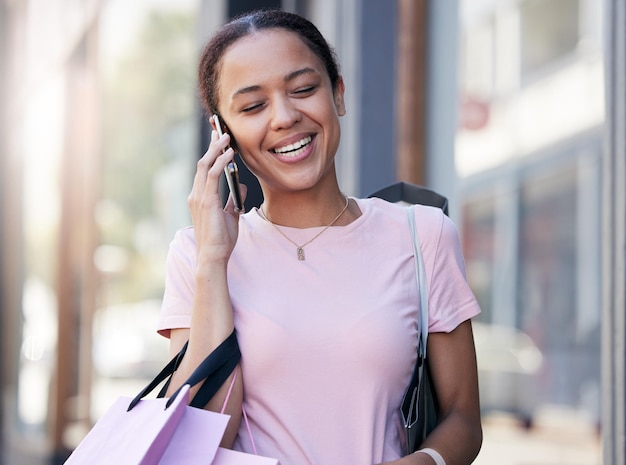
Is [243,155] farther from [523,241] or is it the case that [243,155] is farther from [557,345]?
[523,241]

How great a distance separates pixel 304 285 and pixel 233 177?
0.87 feet

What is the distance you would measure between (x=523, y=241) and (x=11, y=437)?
6032mm

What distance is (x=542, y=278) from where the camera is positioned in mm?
11391

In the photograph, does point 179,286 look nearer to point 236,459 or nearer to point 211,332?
point 211,332

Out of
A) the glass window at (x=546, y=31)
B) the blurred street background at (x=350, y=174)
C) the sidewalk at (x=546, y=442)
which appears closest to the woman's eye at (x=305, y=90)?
the blurred street background at (x=350, y=174)

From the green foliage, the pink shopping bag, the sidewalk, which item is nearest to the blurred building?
the sidewalk

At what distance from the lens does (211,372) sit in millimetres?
1919

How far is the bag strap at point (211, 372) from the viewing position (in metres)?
1.90

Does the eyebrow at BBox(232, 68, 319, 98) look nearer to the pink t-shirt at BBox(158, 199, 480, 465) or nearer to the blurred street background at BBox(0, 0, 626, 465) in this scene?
the pink t-shirt at BBox(158, 199, 480, 465)

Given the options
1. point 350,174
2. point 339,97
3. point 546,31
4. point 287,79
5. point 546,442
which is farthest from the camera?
point 546,31

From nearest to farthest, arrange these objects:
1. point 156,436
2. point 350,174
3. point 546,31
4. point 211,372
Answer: point 156,436, point 211,372, point 350,174, point 546,31

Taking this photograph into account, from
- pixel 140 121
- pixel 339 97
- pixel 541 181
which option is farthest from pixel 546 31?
pixel 339 97

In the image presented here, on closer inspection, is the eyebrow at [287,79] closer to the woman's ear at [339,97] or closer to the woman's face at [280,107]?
the woman's face at [280,107]

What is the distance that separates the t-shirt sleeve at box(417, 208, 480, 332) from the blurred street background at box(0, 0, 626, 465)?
149 centimetres
